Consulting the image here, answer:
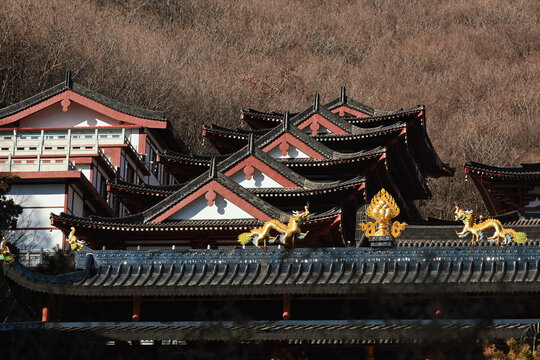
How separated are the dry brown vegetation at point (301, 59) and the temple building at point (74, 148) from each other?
45.4ft

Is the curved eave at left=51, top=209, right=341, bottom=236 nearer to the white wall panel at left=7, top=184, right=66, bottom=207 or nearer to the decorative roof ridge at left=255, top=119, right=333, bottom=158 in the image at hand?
the decorative roof ridge at left=255, top=119, right=333, bottom=158

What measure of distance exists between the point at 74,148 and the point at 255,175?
13.1 metres

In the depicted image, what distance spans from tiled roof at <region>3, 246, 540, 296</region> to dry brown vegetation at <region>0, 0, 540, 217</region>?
39720 millimetres

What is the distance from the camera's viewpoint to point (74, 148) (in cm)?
4669

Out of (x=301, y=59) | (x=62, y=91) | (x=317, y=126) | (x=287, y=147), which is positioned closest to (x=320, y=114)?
(x=317, y=126)

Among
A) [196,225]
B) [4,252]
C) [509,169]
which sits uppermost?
[509,169]

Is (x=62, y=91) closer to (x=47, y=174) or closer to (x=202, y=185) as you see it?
(x=47, y=174)

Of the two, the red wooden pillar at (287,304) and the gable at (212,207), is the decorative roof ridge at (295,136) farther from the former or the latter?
the red wooden pillar at (287,304)

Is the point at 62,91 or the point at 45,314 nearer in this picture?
the point at 45,314

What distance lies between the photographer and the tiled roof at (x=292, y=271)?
2313 centimetres

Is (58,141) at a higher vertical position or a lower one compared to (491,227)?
higher

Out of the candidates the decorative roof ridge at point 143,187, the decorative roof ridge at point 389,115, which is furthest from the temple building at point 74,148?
the decorative roof ridge at point 389,115

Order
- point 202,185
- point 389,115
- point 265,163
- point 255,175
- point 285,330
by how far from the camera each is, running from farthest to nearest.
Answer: point 389,115 < point 255,175 < point 265,163 < point 202,185 < point 285,330

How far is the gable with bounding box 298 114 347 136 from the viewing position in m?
42.6
